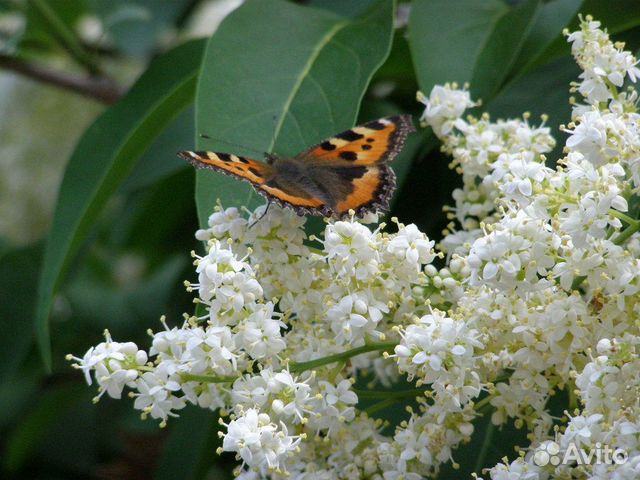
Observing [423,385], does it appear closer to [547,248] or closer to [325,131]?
[547,248]

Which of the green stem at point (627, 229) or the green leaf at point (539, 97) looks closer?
the green stem at point (627, 229)

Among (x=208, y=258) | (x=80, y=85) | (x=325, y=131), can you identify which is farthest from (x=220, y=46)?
(x=80, y=85)

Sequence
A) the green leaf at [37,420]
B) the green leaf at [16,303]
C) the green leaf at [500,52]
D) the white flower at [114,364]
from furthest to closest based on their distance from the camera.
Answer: the green leaf at [37,420], the green leaf at [16,303], the green leaf at [500,52], the white flower at [114,364]

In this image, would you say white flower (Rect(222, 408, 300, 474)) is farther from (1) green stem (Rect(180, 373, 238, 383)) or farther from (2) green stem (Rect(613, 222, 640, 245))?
(2) green stem (Rect(613, 222, 640, 245))

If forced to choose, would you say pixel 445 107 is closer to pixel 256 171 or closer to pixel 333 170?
pixel 333 170

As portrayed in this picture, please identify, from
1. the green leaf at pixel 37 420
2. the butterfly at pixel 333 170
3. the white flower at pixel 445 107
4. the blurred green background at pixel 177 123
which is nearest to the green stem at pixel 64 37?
the blurred green background at pixel 177 123

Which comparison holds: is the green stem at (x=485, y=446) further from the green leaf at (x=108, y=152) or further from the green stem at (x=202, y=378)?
the green leaf at (x=108, y=152)

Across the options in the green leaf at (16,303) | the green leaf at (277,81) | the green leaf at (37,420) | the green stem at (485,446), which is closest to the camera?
the green stem at (485,446)

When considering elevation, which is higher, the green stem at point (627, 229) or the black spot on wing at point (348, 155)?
the green stem at point (627, 229)
